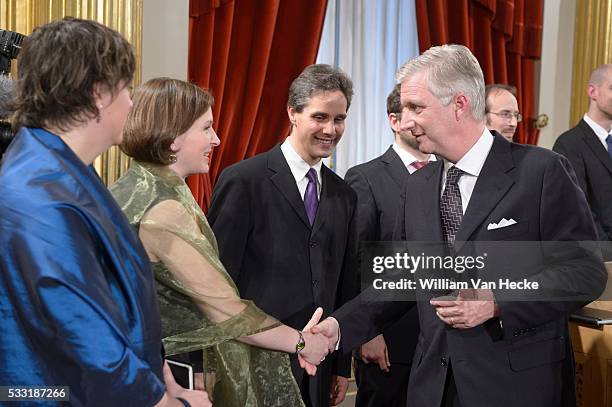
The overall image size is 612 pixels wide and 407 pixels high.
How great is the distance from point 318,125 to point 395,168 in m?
0.56

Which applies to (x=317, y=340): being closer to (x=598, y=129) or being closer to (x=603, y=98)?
(x=598, y=129)

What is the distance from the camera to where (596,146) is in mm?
4898

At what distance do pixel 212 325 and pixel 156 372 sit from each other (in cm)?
51

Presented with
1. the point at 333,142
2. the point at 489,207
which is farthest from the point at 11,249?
the point at 333,142

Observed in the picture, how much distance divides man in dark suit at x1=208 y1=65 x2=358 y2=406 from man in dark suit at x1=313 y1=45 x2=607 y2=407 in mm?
464

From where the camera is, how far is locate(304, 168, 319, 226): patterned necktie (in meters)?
2.87

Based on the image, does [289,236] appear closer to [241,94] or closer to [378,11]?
[241,94]

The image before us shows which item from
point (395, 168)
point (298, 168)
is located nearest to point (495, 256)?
point (298, 168)

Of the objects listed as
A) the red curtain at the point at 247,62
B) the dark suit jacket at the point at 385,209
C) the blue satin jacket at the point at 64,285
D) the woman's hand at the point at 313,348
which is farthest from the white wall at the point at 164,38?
the blue satin jacket at the point at 64,285

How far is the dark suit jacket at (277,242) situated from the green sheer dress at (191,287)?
0.52 meters

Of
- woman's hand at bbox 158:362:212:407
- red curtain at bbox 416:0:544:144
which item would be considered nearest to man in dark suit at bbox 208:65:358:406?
Result: woman's hand at bbox 158:362:212:407

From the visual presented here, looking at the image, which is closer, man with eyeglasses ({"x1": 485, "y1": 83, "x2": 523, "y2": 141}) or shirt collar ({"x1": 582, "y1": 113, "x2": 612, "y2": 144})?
man with eyeglasses ({"x1": 485, "y1": 83, "x2": 523, "y2": 141})

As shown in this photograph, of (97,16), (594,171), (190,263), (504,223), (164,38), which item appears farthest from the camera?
(594,171)

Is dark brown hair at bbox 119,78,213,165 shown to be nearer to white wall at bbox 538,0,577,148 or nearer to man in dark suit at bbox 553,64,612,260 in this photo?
man in dark suit at bbox 553,64,612,260
